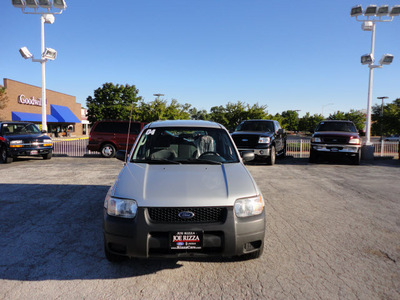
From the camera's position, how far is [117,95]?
1818 inches

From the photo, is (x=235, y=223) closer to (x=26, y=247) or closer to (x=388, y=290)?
(x=388, y=290)

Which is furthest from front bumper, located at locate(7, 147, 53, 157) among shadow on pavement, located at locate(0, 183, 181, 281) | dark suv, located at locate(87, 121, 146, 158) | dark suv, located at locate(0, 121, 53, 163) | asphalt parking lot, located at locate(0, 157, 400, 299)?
asphalt parking lot, located at locate(0, 157, 400, 299)

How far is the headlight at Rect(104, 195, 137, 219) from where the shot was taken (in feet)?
9.21

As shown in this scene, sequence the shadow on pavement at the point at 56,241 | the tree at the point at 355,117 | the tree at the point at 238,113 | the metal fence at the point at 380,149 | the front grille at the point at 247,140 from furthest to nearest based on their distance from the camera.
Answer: the tree at the point at 355,117, the tree at the point at 238,113, the metal fence at the point at 380,149, the front grille at the point at 247,140, the shadow on pavement at the point at 56,241

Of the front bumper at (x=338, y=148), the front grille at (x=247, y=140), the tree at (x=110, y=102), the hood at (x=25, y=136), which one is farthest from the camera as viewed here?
the tree at (x=110, y=102)

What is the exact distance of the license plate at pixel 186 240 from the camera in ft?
8.91

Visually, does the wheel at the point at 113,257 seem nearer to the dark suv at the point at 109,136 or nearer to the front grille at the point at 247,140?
the front grille at the point at 247,140

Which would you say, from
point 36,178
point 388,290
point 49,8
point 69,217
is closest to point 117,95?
point 49,8

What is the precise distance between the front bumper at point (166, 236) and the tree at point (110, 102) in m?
43.6

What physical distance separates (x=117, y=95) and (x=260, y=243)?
152 feet

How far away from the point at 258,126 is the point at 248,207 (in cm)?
1079

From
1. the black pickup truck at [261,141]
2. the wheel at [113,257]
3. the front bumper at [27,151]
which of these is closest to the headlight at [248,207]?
the wheel at [113,257]

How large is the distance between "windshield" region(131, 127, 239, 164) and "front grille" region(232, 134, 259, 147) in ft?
25.3

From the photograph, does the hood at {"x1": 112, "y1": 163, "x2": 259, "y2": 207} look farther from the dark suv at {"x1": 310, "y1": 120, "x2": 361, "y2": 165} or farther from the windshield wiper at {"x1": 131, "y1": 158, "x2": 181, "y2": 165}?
the dark suv at {"x1": 310, "y1": 120, "x2": 361, "y2": 165}
